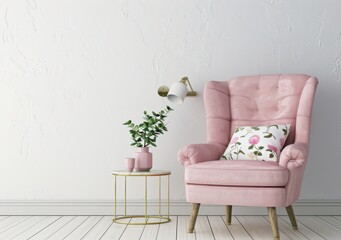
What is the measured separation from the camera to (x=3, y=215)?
4461 mm

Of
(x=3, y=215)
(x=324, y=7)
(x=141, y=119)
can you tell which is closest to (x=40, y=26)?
(x=141, y=119)

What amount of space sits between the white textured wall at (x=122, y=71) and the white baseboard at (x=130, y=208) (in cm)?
6

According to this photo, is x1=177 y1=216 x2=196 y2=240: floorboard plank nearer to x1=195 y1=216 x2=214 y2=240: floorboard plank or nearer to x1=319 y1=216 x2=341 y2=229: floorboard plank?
x1=195 y1=216 x2=214 y2=240: floorboard plank

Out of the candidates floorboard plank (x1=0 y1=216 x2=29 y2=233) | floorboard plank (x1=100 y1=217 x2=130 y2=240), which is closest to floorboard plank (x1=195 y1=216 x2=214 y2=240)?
floorboard plank (x1=100 y1=217 x2=130 y2=240)

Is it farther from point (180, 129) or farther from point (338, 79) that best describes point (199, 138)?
point (338, 79)

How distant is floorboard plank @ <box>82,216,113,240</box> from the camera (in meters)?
3.54

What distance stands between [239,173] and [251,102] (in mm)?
901

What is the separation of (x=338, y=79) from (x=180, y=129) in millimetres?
1228

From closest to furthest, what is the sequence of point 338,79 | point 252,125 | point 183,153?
point 183,153 → point 252,125 → point 338,79

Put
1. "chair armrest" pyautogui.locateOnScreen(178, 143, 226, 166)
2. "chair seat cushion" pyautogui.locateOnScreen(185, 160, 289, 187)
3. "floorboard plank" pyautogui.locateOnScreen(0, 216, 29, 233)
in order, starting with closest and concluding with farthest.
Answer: "chair seat cushion" pyautogui.locateOnScreen(185, 160, 289, 187)
"chair armrest" pyautogui.locateOnScreen(178, 143, 226, 166)
"floorboard plank" pyautogui.locateOnScreen(0, 216, 29, 233)

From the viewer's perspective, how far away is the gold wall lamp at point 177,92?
420cm

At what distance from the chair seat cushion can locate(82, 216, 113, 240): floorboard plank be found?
63 cm

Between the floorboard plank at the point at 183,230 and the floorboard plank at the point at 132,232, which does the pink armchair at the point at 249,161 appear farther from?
the floorboard plank at the point at 132,232

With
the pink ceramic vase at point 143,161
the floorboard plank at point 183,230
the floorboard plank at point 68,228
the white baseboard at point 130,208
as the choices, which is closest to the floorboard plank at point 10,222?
the white baseboard at point 130,208
